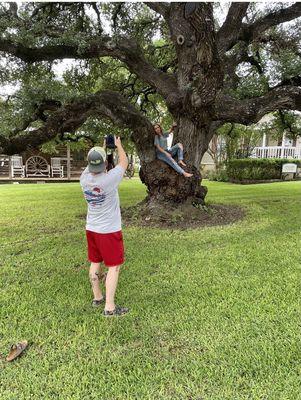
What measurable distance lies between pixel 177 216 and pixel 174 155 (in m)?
1.44

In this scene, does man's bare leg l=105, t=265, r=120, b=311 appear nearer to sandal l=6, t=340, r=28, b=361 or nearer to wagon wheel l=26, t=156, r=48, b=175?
sandal l=6, t=340, r=28, b=361

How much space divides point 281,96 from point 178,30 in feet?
8.53

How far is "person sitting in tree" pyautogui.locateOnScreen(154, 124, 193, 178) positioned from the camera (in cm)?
740

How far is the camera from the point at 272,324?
2.96m

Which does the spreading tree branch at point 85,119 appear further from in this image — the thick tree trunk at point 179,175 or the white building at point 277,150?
the white building at point 277,150

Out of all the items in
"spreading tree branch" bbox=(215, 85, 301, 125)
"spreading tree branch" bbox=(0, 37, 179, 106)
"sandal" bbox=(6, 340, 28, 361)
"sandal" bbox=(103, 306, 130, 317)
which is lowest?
"sandal" bbox=(6, 340, 28, 361)

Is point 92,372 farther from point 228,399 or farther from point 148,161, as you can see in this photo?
point 148,161

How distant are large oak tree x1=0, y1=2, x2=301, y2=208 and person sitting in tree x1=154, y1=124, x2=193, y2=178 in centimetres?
14

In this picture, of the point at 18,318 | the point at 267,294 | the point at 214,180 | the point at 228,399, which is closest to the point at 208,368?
the point at 228,399

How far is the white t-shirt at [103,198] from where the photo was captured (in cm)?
315

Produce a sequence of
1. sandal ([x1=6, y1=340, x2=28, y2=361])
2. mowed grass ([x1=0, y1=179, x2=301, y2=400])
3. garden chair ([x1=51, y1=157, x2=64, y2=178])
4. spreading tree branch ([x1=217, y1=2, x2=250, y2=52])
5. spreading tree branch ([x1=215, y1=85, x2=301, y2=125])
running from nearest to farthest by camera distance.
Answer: mowed grass ([x1=0, y1=179, x2=301, y2=400])
sandal ([x1=6, y1=340, x2=28, y2=361])
spreading tree branch ([x1=215, y1=85, x2=301, y2=125])
spreading tree branch ([x1=217, y1=2, x2=250, y2=52])
garden chair ([x1=51, y1=157, x2=64, y2=178])

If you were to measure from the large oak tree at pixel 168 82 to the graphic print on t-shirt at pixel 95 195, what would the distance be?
4045mm

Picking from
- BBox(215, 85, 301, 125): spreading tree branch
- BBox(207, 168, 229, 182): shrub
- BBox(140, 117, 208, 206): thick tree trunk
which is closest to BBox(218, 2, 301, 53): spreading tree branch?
BBox(215, 85, 301, 125): spreading tree branch

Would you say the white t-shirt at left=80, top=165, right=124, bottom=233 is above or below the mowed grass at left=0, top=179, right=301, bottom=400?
above
